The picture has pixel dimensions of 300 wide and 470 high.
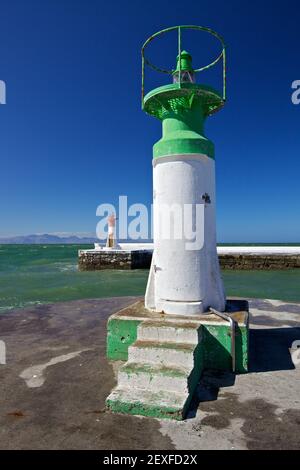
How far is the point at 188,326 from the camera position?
14.6 feet

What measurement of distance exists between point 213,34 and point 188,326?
4.47 meters

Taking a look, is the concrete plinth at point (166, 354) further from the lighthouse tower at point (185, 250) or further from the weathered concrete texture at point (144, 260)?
the weathered concrete texture at point (144, 260)

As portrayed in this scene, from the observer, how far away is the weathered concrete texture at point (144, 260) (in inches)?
1043

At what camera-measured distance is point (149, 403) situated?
347 cm

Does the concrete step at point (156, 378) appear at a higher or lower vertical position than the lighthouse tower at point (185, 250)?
lower

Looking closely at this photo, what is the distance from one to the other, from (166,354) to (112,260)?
23.8m

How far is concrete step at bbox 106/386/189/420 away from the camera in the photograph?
11.1ft

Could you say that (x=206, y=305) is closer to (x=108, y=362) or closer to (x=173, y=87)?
(x=108, y=362)

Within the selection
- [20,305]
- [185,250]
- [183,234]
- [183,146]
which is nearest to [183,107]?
[183,146]

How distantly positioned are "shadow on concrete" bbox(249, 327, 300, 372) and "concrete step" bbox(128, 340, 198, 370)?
4.16 ft

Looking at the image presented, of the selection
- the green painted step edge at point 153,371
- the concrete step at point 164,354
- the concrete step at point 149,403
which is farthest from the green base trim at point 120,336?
the concrete step at point 149,403

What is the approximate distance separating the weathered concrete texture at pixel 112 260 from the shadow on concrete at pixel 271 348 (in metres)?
20.8

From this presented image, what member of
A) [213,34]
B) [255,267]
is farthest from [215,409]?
[255,267]

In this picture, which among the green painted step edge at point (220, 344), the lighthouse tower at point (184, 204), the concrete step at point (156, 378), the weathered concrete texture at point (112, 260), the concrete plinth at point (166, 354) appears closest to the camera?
the concrete plinth at point (166, 354)
